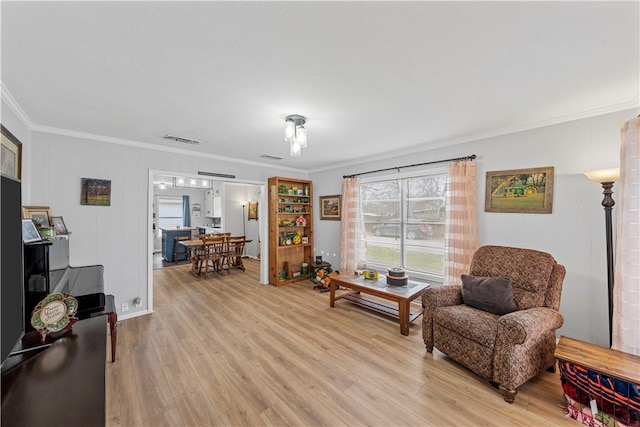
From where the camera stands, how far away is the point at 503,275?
2.44m

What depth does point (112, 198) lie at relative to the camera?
324cm

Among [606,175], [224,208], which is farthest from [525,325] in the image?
[224,208]

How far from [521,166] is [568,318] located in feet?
5.54

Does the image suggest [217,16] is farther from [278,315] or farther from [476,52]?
[278,315]

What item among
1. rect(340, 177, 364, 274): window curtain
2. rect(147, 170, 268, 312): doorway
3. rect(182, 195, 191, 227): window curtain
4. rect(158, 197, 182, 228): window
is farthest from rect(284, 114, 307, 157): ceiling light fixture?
rect(158, 197, 182, 228): window

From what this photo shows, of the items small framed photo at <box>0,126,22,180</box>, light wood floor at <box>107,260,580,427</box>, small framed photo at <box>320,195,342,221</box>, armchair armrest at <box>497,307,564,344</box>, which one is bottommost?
light wood floor at <box>107,260,580,427</box>

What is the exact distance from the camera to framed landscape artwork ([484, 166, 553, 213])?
2.70 meters

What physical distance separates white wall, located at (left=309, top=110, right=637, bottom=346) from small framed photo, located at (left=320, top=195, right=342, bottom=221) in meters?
2.69

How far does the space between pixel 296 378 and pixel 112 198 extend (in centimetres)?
320

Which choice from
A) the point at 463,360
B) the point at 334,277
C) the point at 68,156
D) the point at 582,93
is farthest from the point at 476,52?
the point at 68,156

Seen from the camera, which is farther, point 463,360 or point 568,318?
point 568,318

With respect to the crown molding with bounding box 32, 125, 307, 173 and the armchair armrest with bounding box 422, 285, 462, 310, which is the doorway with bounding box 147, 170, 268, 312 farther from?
the armchair armrest with bounding box 422, 285, 462, 310

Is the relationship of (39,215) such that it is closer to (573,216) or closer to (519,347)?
(519,347)

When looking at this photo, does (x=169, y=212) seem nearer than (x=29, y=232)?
No
